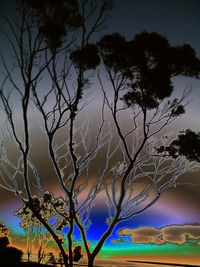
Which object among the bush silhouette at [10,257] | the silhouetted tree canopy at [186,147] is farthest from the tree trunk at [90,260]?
the silhouetted tree canopy at [186,147]

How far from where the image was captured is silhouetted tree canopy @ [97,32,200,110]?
1066 cm

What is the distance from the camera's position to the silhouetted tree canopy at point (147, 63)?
35.0 ft

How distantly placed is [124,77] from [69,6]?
8.75 ft

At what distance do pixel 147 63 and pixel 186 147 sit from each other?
3.00 m

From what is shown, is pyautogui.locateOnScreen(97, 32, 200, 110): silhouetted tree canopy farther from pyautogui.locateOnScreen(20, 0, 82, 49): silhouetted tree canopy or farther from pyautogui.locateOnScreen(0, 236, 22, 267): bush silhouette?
pyautogui.locateOnScreen(0, 236, 22, 267): bush silhouette

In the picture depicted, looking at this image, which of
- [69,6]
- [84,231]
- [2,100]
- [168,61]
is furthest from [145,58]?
[84,231]

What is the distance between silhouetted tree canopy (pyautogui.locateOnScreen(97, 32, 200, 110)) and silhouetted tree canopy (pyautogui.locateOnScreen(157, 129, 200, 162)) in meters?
0.92

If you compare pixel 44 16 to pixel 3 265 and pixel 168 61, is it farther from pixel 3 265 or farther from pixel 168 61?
pixel 3 265

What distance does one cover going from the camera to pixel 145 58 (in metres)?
10.8

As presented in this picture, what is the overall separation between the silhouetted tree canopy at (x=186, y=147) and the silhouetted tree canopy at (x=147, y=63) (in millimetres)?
923

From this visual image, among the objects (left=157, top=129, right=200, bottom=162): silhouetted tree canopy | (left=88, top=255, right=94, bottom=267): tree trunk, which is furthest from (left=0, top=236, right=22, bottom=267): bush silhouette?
(left=157, top=129, right=200, bottom=162): silhouetted tree canopy

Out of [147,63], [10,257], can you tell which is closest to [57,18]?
[147,63]

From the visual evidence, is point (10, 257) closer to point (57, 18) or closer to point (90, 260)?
point (90, 260)

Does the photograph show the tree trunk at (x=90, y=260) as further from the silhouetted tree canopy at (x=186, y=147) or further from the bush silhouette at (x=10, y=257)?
the silhouetted tree canopy at (x=186, y=147)
